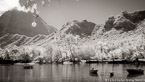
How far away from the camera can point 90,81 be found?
83688 mm

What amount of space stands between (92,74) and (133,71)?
17.3m

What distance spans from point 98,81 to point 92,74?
24643mm

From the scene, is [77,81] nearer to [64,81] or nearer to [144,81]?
[64,81]

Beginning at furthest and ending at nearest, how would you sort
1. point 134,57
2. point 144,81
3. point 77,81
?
point 134,57
point 77,81
point 144,81

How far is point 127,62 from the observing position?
650 feet

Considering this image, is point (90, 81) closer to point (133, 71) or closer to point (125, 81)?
point (125, 81)

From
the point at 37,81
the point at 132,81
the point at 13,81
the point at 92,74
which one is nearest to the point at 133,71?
the point at 92,74

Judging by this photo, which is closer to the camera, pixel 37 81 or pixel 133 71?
pixel 37 81

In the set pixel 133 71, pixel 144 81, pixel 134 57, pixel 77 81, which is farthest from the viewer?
pixel 134 57

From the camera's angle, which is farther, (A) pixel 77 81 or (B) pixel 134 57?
(B) pixel 134 57

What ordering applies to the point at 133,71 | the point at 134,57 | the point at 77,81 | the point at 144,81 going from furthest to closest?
the point at 134,57 → the point at 133,71 → the point at 77,81 → the point at 144,81

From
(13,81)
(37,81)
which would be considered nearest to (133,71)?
(37,81)

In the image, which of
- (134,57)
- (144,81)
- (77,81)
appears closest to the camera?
(144,81)

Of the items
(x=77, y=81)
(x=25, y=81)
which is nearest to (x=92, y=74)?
→ (x=77, y=81)
